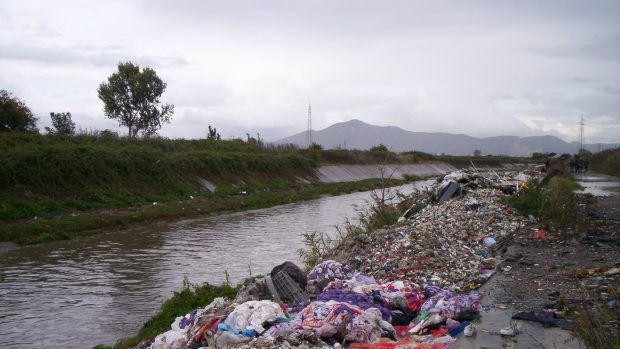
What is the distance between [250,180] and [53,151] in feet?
45.3

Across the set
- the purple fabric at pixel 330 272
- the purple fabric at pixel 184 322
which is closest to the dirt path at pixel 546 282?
the purple fabric at pixel 330 272

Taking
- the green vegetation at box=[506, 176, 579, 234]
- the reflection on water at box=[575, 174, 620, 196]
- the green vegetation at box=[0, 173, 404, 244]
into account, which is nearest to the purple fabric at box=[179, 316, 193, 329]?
the green vegetation at box=[506, 176, 579, 234]

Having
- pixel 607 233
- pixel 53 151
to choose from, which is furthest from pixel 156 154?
pixel 607 233

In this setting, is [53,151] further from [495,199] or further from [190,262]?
[495,199]

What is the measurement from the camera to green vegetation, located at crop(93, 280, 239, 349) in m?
7.72

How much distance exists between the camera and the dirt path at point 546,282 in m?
5.62

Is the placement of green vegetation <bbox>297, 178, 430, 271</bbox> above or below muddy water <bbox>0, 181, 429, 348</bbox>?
above

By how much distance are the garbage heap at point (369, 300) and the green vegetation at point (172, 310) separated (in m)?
0.85

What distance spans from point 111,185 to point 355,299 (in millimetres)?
19612

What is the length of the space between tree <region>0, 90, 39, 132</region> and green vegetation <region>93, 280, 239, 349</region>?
75.4ft

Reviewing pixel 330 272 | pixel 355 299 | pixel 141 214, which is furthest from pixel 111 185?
pixel 355 299

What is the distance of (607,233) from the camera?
440 inches

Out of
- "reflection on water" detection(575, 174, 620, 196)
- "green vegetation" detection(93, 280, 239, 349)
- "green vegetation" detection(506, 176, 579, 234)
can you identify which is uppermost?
"green vegetation" detection(506, 176, 579, 234)

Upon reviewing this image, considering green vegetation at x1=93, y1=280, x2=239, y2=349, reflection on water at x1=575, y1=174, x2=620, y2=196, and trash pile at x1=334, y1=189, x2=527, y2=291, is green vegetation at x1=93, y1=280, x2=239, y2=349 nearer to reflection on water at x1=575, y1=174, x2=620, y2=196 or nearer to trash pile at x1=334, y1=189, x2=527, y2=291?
trash pile at x1=334, y1=189, x2=527, y2=291
